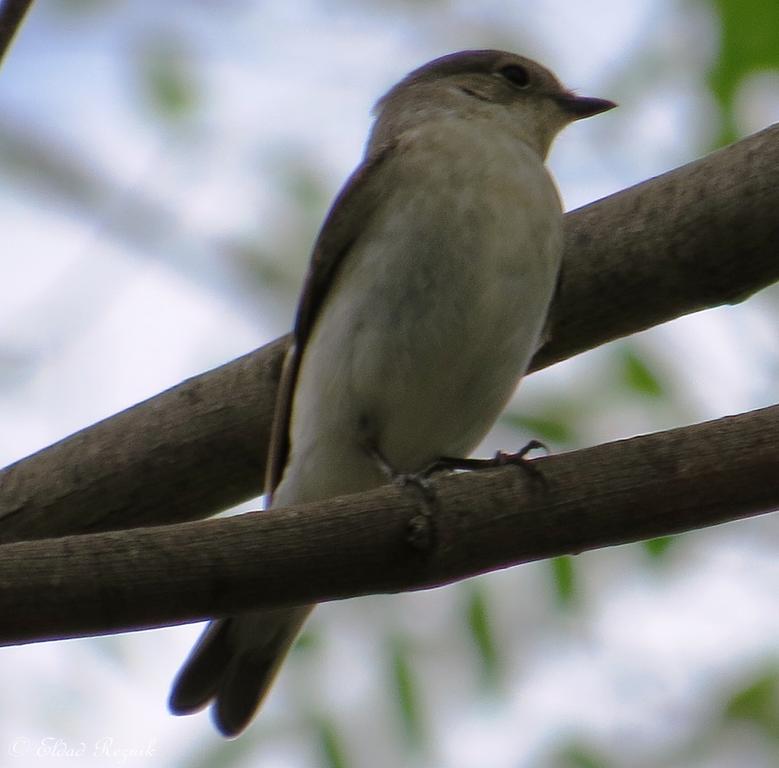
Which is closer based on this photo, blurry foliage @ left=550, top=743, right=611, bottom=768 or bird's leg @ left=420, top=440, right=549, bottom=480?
bird's leg @ left=420, top=440, right=549, bottom=480

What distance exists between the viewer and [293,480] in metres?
4.05

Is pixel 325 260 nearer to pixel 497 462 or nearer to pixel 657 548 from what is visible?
pixel 497 462

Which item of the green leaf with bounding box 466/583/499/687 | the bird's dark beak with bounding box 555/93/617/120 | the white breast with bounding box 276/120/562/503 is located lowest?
the green leaf with bounding box 466/583/499/687

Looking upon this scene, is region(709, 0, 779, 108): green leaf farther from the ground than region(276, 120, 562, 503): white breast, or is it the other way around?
region(709, 0, 779, 108): green leaf

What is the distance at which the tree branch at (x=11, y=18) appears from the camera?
2.62 meters

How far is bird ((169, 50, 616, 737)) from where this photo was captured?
3697 millimetres

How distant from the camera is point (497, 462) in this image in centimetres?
328

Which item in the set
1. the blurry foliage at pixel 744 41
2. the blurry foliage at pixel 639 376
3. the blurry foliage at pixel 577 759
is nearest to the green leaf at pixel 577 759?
the blurry foliage at pixel 577 759

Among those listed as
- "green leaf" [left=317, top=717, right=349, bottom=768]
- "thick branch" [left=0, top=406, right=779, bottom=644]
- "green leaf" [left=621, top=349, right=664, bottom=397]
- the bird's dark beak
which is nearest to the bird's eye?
the bird's dark beak

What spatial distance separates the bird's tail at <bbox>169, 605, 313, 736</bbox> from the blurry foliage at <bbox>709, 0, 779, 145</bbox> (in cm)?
222

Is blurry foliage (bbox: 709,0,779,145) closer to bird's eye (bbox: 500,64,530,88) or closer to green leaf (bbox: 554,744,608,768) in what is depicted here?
bird's eye (bbox: 500,64,530,88)

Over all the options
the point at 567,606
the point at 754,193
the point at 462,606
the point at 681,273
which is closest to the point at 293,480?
the point at 462,606

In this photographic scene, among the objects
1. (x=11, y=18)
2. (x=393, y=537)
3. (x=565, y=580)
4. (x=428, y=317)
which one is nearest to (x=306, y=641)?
(x=565, y=580)

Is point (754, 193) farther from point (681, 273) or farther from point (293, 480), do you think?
point (293, 480)
